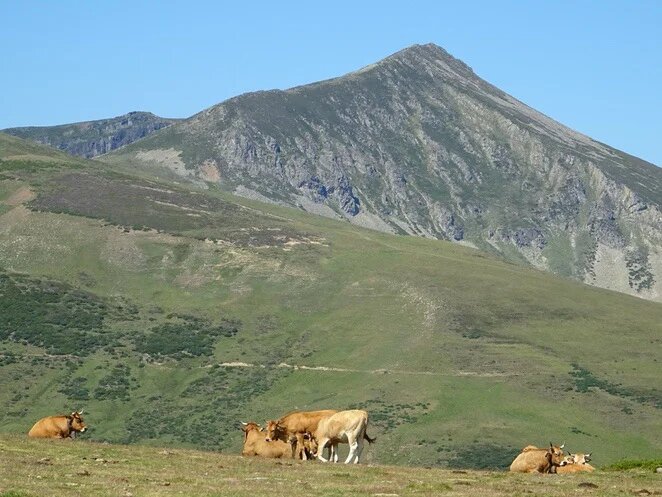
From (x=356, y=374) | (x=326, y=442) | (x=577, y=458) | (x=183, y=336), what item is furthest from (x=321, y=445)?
(x=183, y=336)

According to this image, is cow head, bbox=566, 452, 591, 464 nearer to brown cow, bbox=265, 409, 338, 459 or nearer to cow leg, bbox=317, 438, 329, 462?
brown cow, bbox=265, 409, 338, 459

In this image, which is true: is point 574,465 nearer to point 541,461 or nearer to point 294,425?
point 541,461

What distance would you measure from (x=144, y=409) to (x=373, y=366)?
108ft

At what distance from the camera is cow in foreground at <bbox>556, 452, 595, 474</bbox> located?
138 feet

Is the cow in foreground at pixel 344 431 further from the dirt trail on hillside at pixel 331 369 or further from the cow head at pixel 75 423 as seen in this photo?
the dirt trail on hillside at pixel 331 369

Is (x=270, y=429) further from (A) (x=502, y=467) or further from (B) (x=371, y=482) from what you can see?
(A) (x=502, y=467)

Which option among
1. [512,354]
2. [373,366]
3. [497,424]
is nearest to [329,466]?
[497,424]

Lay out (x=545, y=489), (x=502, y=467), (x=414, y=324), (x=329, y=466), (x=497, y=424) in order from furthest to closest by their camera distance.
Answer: (x=414, y=324)
(x=497, y=424)
(x=502, y=467)
(x=329, y=466)
(x=545, y=489)

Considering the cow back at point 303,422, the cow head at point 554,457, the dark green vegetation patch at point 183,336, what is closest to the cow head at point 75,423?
the cow back at point 303,422

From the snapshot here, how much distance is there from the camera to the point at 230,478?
3338 cm

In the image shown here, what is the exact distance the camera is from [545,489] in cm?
3316

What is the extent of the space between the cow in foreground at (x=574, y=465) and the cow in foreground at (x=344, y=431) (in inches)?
278

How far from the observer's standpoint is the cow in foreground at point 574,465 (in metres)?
42.1

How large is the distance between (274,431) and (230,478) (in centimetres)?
1078
